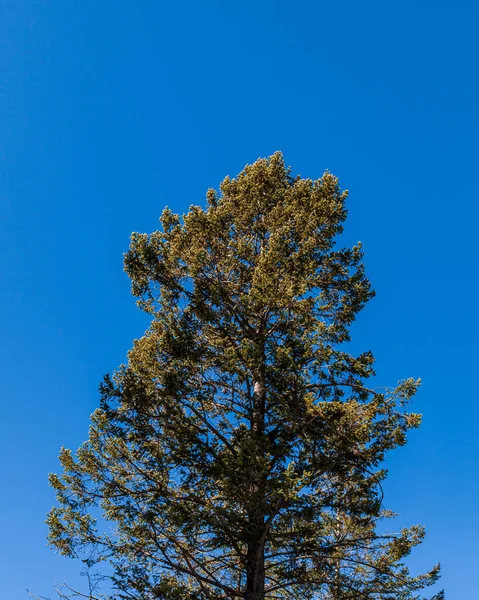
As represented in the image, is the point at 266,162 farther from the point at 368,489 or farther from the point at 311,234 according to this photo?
the point at 368,489

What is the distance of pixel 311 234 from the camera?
11078 mm

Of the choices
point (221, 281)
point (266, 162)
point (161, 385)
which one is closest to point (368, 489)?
point (161, 385)

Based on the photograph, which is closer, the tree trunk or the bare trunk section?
the bare trunk section

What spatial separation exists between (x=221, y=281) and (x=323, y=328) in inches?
109

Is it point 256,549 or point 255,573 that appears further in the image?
point 256,549

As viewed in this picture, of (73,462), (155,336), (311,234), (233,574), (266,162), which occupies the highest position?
(266,162)

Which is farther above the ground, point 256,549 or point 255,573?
point 256,549

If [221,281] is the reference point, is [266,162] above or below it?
above

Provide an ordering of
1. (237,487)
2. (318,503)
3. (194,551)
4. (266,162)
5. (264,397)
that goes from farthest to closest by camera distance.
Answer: (266,162) < (264,397) < (194,551) < (318,503) < (237,487)

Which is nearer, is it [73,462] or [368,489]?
[368,489]

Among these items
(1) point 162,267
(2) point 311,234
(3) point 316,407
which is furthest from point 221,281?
(3) point 316,407

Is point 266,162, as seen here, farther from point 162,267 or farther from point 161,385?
point 161,385

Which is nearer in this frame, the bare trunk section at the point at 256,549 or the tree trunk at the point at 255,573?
the bare trunk section at the point at 256,549

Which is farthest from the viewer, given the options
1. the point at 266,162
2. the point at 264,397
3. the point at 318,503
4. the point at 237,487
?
the point at 266,162
